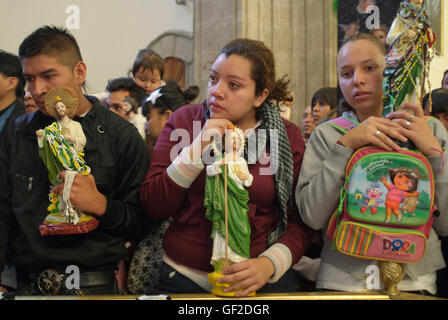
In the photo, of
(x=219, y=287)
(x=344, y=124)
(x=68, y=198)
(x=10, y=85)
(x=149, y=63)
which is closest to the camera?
(x=219, y=287)

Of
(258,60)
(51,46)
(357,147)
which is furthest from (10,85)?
Result: (357,147)

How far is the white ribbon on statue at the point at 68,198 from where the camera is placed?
1691 millimetres

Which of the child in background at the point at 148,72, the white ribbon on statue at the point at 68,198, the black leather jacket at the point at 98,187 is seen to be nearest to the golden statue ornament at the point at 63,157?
the white ribbon on statue at the point at 68,198

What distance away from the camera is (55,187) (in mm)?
1724

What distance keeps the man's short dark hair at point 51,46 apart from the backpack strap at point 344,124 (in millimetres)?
1163

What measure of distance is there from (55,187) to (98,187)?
23 cm

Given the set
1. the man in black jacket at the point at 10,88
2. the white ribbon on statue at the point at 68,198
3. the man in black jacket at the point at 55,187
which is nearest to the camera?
the white ribbon on statue at the point at 68,198

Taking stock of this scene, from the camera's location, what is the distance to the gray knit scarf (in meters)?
1.86

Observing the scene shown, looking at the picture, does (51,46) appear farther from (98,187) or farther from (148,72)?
(148,72)

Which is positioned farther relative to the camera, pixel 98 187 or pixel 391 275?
pixel 98 187

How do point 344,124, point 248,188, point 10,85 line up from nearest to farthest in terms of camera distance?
point 248,188 → point 344,124 → point 10,85

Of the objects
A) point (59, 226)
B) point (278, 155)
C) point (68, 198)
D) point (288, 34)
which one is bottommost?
point (59, 226)

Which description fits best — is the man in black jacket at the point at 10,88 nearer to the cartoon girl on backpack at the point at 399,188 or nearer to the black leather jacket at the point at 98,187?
the black leather jacket at the point at 98,187

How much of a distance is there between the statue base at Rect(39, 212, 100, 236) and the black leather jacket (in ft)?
0.35
